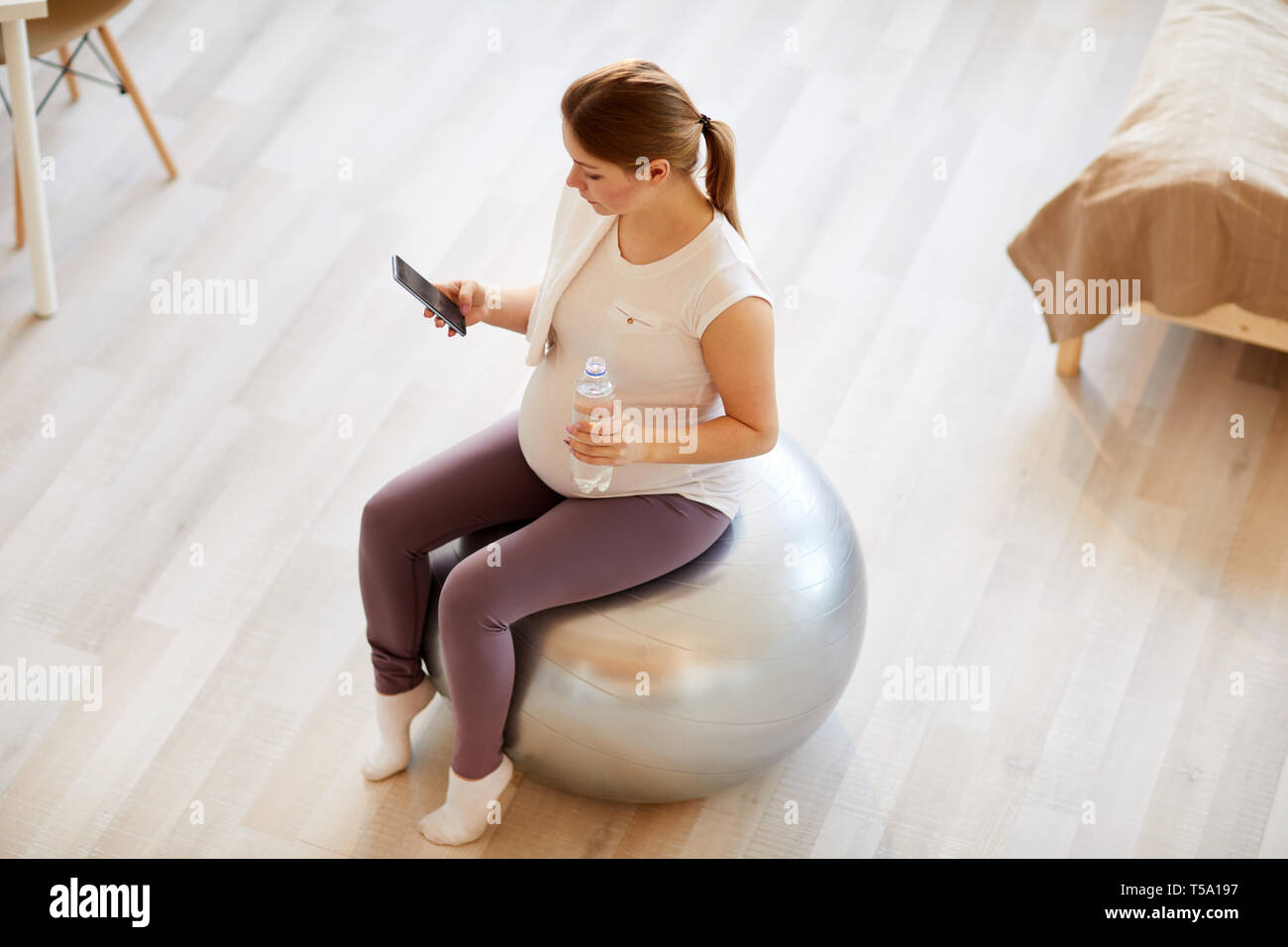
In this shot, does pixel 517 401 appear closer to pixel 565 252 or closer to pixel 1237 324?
pixel 565 252

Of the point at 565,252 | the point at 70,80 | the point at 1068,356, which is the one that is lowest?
the point at 1068,356

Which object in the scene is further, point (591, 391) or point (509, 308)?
point (509, 308)

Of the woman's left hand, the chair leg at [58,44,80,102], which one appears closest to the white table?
the chair leg at [58,44,80,102]

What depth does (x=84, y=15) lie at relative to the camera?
3041 mm

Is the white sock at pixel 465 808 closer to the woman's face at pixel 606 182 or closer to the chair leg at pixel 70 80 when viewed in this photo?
the woman's face at pixel 606 182

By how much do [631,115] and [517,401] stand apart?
1.26 metres

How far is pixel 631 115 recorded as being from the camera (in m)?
1.83

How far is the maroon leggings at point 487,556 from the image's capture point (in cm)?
208

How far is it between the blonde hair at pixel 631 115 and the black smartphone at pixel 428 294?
0.37m

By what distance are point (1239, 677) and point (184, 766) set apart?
185 centimetres

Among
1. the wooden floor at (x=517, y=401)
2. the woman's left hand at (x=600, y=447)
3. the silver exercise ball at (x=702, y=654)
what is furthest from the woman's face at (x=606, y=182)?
the wooden floor at (x=517, y=401)

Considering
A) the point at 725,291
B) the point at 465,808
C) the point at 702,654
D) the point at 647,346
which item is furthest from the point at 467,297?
the point at 465,808

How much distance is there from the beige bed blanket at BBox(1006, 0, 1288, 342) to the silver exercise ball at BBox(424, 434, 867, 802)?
97 centimetres
